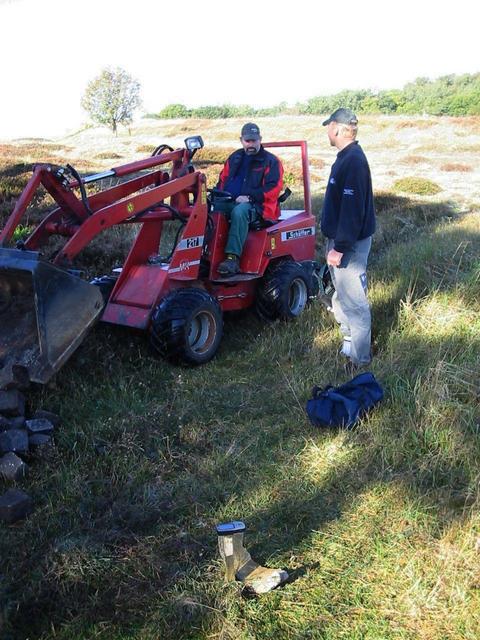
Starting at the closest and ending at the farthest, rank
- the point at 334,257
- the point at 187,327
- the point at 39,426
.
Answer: the point at 39,426
the point at 334,257
the point at 187,327

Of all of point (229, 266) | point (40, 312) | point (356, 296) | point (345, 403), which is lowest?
point (345, 403)

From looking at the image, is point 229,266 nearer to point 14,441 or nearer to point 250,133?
point 250,133

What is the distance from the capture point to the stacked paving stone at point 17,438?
355cm

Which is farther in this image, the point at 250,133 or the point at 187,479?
the point at 250,133

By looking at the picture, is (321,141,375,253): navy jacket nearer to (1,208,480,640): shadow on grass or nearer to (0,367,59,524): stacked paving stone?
(1,208,480,640): shadow on grass

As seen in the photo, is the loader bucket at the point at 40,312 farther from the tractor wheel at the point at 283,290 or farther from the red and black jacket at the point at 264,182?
the red and black jacket at the point at 264,182

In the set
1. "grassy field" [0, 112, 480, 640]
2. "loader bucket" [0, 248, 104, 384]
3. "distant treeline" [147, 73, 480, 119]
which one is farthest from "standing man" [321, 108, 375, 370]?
"distant treeline" [147, 73, 480, 119]

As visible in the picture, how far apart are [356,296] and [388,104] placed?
51208 mm

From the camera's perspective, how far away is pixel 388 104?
51.9 metres

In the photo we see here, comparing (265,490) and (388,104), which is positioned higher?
(388,104)

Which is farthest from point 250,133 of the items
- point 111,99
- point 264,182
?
point 111,99

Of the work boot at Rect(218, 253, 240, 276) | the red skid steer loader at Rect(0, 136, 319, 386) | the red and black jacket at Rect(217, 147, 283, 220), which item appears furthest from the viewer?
the red and black jacket at Rect(217, 147, 283, 220)

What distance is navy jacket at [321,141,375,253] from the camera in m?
4.84

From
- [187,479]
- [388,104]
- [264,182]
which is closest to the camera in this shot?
[187,479]
